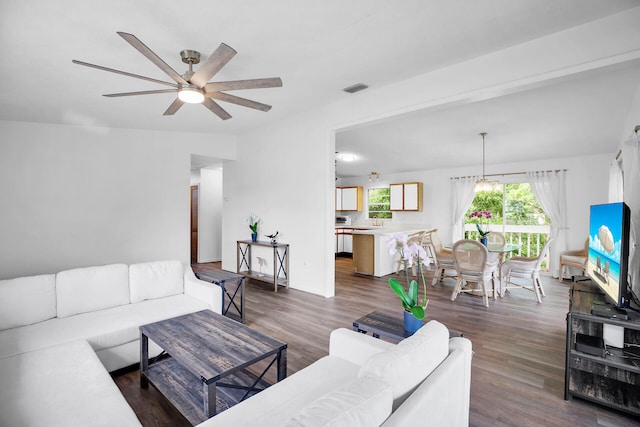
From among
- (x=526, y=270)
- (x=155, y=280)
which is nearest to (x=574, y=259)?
(x=526, y=270)

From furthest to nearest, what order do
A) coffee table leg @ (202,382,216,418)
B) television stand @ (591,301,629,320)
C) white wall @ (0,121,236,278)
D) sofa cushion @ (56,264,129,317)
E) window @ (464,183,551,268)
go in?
1. window @ (464,183,551,268)
2. white wall @ (0,121,236,278)
3. sofa cushion @ (56,264,129,317)
4. television stand @ (591,301,629,320)
5. coffee table leg @ (202,382,216,418)

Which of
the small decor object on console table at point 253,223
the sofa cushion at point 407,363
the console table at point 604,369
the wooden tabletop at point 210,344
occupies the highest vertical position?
the small decor object on console table at point 253,223

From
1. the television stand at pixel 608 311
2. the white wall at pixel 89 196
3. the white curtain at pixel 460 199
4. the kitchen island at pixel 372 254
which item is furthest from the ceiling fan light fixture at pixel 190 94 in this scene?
the white curtain at pixel 460 199

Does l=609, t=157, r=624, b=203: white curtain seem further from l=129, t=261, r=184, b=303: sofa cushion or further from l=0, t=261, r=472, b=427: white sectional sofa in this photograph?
l=129, t=261, r=184, b=303: sofa cushion

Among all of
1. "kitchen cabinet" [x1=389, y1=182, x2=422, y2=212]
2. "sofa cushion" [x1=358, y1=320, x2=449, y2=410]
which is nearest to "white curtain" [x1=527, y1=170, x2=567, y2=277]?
"kitchen cabinet" [x1=389, y1=182, x2=422, y2=212]

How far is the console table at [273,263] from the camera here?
4.89 m

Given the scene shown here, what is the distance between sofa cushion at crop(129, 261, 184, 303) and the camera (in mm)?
2904

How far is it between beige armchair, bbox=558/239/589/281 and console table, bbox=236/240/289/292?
5031 millimetres

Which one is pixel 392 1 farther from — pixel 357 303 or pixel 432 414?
pixel 357 303

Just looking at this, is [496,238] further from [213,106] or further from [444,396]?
[213,106]

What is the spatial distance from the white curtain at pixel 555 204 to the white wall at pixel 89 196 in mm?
6681

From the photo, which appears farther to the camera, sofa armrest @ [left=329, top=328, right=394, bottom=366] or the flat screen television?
the flat screen television

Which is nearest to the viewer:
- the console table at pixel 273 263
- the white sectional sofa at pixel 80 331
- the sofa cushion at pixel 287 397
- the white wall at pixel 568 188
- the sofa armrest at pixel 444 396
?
the sofa armrest at pixel 444 396

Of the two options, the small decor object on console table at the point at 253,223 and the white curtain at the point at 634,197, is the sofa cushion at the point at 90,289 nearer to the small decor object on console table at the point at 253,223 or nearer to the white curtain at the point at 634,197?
the small decor object on console table at the point at 253,223
